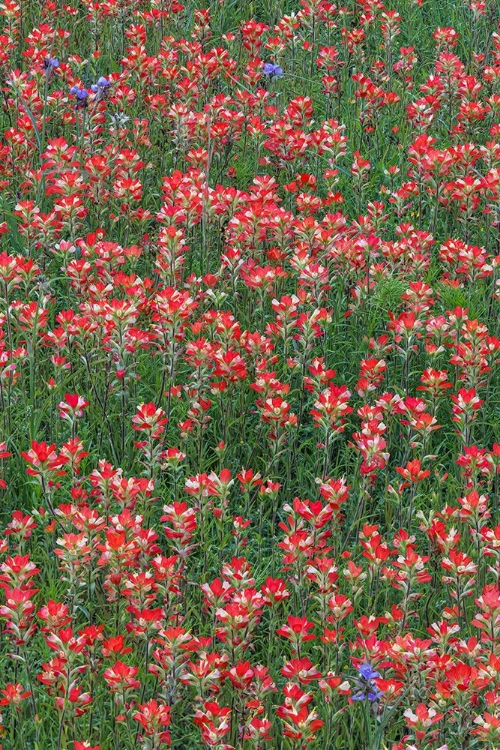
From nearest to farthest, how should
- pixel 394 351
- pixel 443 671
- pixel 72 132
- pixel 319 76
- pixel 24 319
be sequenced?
1. pixel 443 671
2. pixel 24 319
3. pixel 394 351
4. pixel 72 132
5. pixel 319 76

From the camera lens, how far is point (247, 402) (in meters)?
4.55

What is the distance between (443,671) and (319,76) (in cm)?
521

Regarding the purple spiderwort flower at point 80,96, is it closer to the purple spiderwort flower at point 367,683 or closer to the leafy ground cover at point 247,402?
the leafy ground cover at point 247,402

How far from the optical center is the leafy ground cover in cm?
296

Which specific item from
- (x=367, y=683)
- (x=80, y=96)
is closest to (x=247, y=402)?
(x=80, y=96)

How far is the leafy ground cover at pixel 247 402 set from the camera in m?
A: 2.96

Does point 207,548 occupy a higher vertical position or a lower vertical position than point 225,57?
lower

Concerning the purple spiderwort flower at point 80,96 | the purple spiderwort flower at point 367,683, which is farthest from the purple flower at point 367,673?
the purple spiderwort flower at point 80,96

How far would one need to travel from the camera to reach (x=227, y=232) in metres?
5.05

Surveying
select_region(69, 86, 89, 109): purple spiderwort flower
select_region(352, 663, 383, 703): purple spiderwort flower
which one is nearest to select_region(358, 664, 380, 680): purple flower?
select_region(352, 663, 383, 703): purple spiderwort flower

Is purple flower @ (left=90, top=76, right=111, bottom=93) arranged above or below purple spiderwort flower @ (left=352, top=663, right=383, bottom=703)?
above

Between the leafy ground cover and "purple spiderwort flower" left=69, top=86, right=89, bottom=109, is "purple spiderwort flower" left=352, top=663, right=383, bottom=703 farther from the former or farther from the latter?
"purple spiderwort flower" left=69, top=86, right=89, bottom=109

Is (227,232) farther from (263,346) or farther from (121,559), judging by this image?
(121,559)

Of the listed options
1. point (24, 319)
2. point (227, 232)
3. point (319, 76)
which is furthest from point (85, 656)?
point (319, 76)
